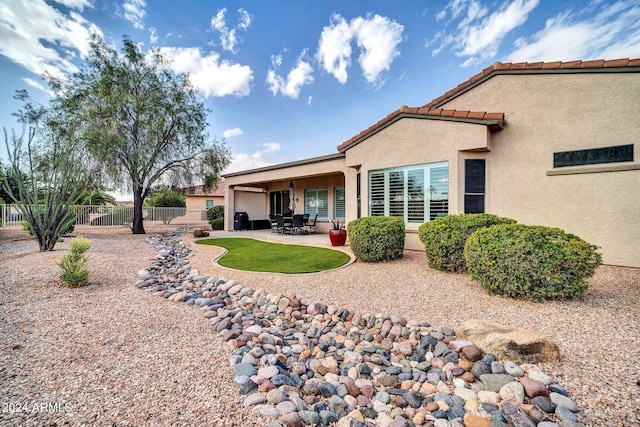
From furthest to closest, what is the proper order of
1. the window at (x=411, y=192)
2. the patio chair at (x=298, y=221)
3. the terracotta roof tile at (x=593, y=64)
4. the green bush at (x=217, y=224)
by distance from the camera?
the green bush at (x=217, y=224)
the patio chair at (x=298, y=221)
the window at (x=411, y=192)
the terracotta roof tile at (x=593, y=64)

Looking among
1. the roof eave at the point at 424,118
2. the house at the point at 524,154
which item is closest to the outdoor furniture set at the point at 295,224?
the house at the point at 524,154

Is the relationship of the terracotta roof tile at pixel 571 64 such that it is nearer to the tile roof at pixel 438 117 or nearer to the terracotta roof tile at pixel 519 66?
the terracotta roof tile at pixel 519 66

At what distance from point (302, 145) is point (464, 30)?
33.6 feet

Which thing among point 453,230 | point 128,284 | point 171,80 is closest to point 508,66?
point 453,230

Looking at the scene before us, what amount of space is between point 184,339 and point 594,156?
30.9ft

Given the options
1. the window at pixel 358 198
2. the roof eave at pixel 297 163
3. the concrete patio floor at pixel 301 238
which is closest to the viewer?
the window at pixel 358 198

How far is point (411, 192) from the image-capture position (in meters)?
8.38

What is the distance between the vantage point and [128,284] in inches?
223

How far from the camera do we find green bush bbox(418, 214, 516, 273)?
5.74 metres

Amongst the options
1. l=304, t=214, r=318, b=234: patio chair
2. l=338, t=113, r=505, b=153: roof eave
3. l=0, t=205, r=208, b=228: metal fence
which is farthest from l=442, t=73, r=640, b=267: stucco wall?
l=0, t=205, r=208, b=228: metal fence

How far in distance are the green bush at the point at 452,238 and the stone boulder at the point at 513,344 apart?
105 inches

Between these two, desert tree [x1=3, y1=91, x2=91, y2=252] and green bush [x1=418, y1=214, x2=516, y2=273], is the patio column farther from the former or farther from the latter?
green bush [x1=418, y1=214, x2=516, y2=273]

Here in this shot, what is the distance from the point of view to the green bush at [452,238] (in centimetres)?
574

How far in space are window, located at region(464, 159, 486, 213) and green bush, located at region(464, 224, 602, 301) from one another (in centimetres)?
322
